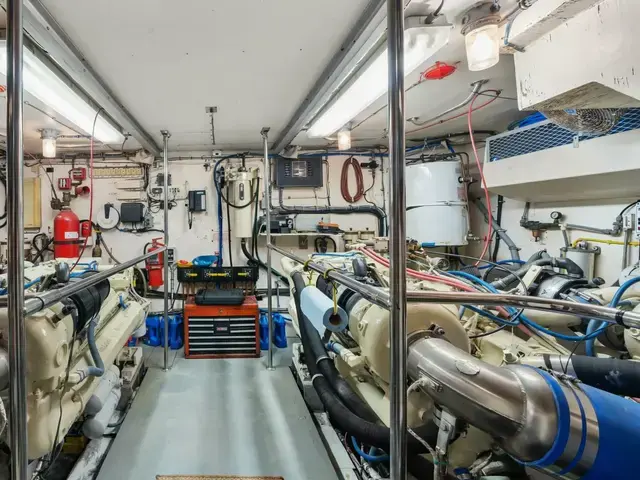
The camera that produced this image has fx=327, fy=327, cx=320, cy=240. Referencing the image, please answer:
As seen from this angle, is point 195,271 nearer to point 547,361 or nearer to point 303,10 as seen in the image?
point 303,10

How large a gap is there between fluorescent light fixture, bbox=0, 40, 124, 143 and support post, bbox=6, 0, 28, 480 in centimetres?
82

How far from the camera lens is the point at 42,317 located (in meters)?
1.28

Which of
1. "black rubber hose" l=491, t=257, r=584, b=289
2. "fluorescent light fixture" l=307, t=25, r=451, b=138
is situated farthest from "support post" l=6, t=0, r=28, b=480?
"black rubber hose" l=491, t=257, r=584, b=289

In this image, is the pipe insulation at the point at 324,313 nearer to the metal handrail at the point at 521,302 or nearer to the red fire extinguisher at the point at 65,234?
the metal handrail at the point at 521,302

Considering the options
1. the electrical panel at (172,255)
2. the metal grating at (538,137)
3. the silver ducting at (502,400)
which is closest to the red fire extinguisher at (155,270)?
the electrical panel at (172,255)

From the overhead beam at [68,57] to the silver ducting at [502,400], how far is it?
2.14m

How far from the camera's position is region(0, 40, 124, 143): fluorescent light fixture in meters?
1.67

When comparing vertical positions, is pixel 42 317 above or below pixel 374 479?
above

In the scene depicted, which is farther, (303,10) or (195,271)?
(195,271)

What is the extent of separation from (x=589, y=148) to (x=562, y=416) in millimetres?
2150

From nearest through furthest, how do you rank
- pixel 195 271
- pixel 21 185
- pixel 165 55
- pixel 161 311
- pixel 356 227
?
pixel 21 185 → pixel 165 55 → pixel 195 271 → pixel 161 311 → pixel 356 227

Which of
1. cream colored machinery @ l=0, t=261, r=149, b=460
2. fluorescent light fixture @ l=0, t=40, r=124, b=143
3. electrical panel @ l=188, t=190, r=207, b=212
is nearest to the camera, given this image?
cream colored machinery @ l=0, t=261, r=149, b=460

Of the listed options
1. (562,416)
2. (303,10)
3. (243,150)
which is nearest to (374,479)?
(562,416)

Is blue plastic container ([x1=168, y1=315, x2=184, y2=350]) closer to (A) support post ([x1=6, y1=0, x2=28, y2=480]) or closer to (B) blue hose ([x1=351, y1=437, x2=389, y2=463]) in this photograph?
(B) blue hose ([x1=351, y1=437, x2=389, y2=463])
